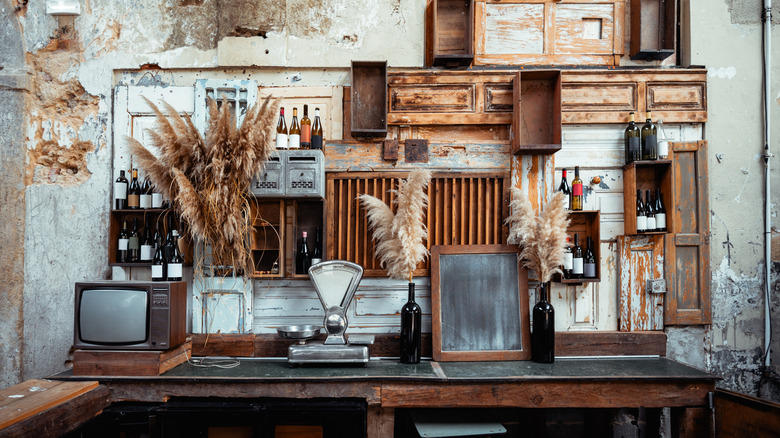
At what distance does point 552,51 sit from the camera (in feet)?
10.4

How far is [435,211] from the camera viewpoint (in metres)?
3.10

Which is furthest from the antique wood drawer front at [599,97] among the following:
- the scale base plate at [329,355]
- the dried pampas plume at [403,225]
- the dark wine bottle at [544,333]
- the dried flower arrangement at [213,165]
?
the scale base plate at [329,355]

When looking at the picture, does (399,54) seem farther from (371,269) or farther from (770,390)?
(770,390)

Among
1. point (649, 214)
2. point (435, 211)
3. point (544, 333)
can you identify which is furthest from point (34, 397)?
point (649, 214)

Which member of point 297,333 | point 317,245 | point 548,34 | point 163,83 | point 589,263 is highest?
point 548,34

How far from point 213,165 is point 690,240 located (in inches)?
119

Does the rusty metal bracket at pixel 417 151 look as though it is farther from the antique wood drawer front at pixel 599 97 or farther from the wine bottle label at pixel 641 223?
the wine bottle label at pixel 641 223

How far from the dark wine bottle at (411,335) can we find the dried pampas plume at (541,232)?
0.75 m

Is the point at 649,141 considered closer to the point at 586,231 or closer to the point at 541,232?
the point at 586,231

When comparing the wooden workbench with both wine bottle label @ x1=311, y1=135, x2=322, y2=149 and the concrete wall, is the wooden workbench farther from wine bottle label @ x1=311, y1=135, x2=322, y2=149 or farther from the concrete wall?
wine bottle label @ x1=311, y1=135, x2=322, y2=149

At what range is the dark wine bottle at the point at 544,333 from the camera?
111 inches

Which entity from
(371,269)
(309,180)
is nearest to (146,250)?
(309,180)

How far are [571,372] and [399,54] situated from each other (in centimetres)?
222

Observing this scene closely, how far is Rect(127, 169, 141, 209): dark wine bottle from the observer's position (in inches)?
119
